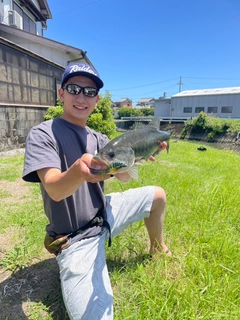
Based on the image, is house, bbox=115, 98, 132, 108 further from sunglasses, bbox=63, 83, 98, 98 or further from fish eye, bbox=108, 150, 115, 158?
fish eye, bbox=108, 150, 115, 158

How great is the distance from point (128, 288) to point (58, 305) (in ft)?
2.09

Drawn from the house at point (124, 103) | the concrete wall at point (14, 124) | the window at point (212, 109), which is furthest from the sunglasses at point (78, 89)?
the house at point (124, 103)

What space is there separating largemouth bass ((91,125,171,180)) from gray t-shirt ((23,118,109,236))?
42 cm

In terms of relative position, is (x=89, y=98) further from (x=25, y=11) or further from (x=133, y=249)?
(x=25, y=11)

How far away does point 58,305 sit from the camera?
2.03m

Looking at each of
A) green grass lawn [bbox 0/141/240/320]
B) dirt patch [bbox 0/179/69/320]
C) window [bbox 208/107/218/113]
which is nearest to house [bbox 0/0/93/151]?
green grass lawn [bbox 0/141/240/320]

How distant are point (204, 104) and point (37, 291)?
37966mm

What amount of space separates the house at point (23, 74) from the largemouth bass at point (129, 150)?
7.08 metres

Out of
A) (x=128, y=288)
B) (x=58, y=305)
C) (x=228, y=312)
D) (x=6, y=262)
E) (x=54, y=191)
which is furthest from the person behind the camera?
(x=6, y=262)

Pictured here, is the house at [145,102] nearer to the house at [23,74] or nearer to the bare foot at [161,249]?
the house at [23,74]

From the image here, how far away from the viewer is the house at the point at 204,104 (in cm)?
3300

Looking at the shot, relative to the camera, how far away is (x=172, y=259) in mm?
2541

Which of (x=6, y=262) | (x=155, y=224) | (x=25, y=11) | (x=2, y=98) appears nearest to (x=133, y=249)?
(x=155, y=224)

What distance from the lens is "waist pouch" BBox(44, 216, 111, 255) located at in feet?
6.24
